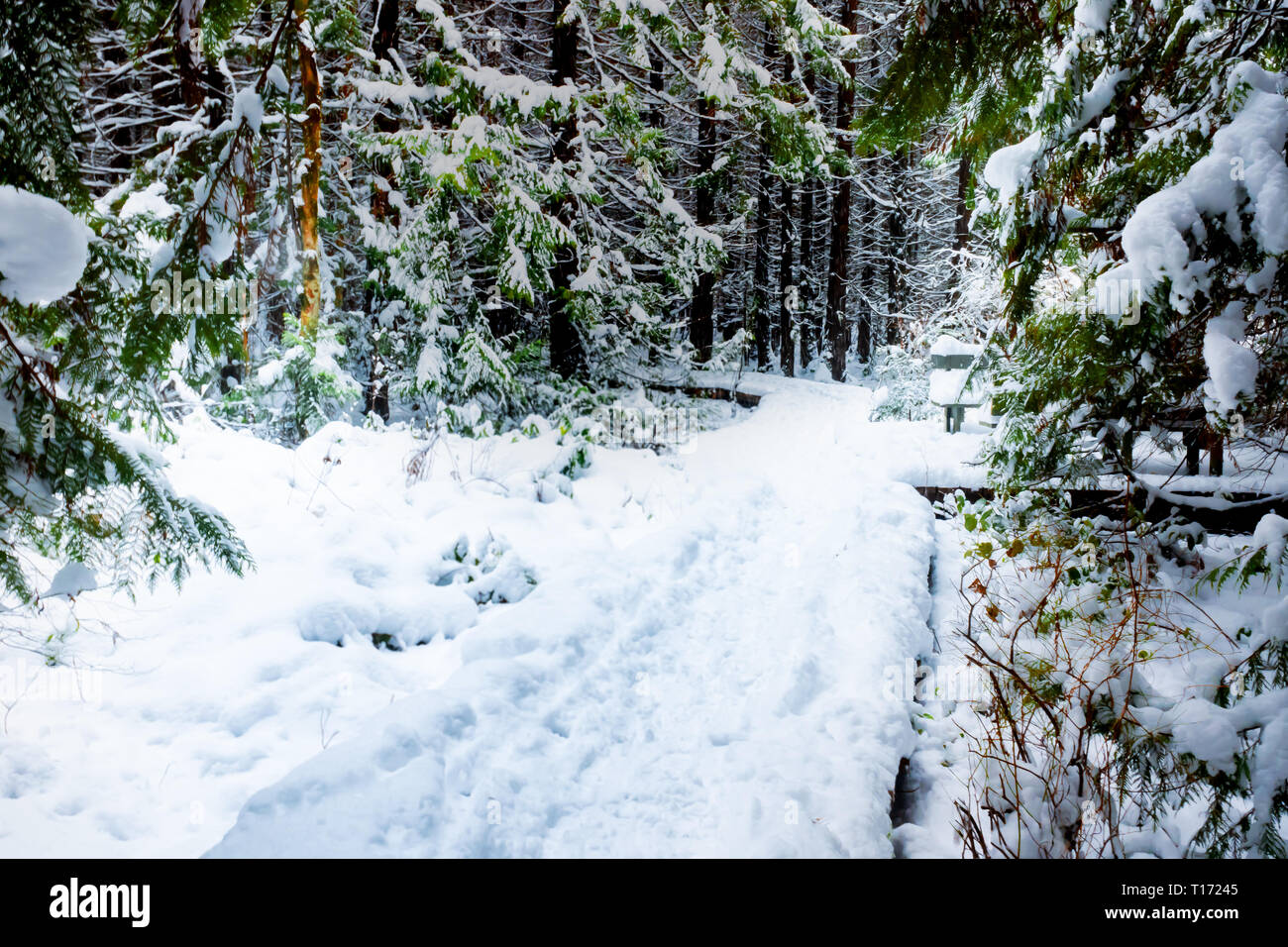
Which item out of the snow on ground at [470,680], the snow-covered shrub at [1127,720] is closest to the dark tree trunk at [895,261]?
the snow on ground at [470,680]

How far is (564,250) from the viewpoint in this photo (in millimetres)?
10641

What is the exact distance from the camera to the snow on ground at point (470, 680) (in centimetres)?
288

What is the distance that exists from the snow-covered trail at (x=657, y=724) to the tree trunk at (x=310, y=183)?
4777mm

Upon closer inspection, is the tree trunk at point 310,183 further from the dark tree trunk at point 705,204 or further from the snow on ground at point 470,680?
the dark tree trunk at point 705,204

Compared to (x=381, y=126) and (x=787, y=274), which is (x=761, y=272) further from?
(x=381, y=126)

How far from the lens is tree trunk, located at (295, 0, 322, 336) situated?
662cm

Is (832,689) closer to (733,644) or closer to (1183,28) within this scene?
(733,644)

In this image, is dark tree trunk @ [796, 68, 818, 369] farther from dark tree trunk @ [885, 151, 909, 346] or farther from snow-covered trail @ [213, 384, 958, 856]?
snow-covered trail @ [213, 384, 958, 856]

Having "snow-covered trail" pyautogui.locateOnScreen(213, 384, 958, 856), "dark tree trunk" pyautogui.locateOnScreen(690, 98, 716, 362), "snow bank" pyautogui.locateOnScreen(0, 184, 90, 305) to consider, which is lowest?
"snow-covered trail" pyautogui.locateOnScreen(213, 384, 958, 856)

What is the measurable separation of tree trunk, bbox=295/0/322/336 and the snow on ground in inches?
75.5

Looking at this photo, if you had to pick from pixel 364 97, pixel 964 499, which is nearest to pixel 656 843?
pixel 964 499

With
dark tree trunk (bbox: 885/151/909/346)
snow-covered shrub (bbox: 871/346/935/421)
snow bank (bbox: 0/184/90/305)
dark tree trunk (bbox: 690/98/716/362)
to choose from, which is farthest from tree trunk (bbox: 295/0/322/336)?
dark tree trunk (bbox: 885/151/909/346)
